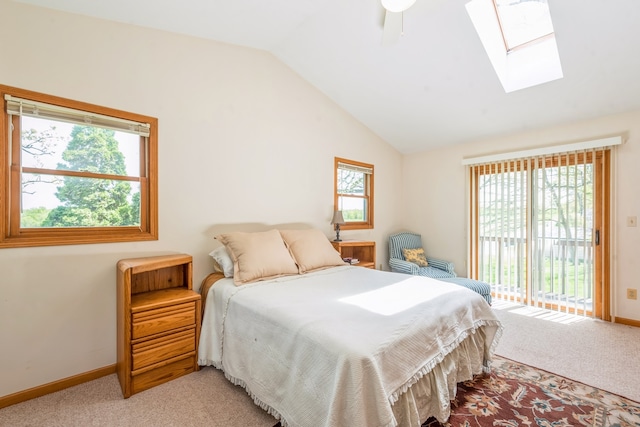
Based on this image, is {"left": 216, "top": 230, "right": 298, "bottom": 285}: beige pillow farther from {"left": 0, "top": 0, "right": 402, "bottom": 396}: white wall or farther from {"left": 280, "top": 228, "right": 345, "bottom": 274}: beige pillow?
{"left": 0, "top": 0, "right": 402, "bottom": 396}: white wall

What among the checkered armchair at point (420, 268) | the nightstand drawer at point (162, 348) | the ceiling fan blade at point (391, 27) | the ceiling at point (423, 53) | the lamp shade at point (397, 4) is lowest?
the nightstand drawer at point (162, 348)

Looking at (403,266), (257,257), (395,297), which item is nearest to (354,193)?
(403,266)

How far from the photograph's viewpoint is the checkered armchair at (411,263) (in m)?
3.83

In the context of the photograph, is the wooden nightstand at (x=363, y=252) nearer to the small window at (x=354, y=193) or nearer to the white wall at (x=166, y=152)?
the small window at (x=354, y=193)

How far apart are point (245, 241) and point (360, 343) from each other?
1.51 m

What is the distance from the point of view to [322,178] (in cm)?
370

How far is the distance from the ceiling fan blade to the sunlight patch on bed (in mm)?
1755

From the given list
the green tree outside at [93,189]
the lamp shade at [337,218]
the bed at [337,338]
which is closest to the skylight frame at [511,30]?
the lamp shade at [337,218]

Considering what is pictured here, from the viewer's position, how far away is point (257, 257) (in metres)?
2.38

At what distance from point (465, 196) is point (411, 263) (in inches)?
51.7

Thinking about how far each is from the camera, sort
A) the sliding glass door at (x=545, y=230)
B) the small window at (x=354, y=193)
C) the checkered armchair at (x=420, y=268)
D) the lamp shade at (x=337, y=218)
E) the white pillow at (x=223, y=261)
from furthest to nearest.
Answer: the small window at (x=354, y=193), the lamp shade at (x=337, y=218), the checkered armchair at (x=420, y=268), the sliding glass door at (x=545, y=230), the white pillow at (x=223, y=261)

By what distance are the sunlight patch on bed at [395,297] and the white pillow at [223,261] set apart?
107 cm

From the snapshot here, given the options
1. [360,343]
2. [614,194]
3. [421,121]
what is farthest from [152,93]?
[614,194]

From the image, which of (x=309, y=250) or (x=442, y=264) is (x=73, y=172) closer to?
(x=309, y=250)
